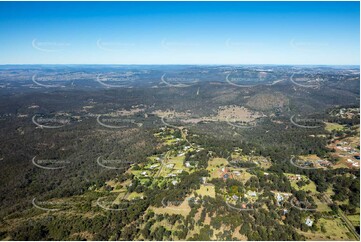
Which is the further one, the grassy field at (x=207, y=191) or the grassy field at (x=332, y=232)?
the grassy field at (x=207, y=191)

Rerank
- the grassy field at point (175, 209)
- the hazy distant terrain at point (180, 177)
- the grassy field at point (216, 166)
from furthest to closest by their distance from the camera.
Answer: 1. the grassy field at point (216, 166)
2. the grassy field at point (175, 209)
3. the hazy distant terrain at point (180, 177)

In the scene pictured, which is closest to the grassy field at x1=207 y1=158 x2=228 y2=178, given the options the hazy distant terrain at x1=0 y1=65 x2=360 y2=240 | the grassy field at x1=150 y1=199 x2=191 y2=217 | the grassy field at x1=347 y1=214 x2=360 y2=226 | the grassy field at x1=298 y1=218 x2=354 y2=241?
the hazy distant terrain at x1=0 y1=65 x2=360 y2=240

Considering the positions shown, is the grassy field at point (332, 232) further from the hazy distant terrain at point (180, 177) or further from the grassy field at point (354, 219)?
the grassy field at point (354, 219)

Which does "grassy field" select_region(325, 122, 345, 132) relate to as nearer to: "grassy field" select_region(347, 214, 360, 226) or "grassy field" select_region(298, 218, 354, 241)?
"grassy field" select_region(347, 214, 360, 226)

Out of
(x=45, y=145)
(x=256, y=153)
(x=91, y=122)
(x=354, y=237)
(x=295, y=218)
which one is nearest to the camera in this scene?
(x=354, y=237)

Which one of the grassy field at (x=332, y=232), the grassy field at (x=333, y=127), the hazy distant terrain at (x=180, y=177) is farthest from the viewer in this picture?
the grassy field at (x=333, y=127)

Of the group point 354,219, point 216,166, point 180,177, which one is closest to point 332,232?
point 354,219

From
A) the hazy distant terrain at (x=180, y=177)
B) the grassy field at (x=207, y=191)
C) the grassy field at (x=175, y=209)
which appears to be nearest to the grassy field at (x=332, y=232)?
the hazy distant terrain at (x=180, y=177)

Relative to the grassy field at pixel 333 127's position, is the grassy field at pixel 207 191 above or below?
above

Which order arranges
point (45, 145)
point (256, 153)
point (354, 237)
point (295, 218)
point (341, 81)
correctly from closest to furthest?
point (354, 237), point (295, 218), point (256, 153), point (45, 145), point (341, 81)

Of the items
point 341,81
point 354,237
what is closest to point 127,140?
point 354,237

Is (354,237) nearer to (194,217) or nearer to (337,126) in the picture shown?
(194,217)
